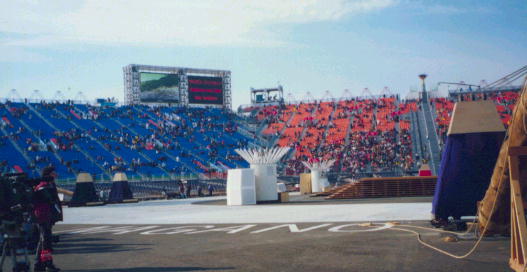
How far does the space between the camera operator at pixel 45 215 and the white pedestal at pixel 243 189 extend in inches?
873

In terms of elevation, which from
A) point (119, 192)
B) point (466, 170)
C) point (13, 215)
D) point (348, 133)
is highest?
point (348, 133)

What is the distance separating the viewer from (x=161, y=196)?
156 ft

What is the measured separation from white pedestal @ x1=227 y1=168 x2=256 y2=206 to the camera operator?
22.2 m

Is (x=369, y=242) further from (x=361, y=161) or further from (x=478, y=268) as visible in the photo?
(x=361, y=161)

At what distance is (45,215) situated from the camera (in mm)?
10398

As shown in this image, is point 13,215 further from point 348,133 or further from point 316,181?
point 348,133

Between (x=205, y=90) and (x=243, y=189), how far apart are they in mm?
53007

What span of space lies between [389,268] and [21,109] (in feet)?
215

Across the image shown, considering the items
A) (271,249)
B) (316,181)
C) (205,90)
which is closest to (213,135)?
(205,90)

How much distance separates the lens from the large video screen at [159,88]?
3135 inches

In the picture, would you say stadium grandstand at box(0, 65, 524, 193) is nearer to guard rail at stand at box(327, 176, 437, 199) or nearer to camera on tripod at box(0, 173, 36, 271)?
guard rail at stand at box(327, 176, 437, 199)

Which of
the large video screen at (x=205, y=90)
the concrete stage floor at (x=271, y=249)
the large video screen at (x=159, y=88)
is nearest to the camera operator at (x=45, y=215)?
the concrete stage floor at (x=271, y=249)

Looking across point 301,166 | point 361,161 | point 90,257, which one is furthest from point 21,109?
point 90,257

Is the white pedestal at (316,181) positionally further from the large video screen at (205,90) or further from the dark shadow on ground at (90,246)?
the large video screen at (205,90)
